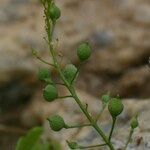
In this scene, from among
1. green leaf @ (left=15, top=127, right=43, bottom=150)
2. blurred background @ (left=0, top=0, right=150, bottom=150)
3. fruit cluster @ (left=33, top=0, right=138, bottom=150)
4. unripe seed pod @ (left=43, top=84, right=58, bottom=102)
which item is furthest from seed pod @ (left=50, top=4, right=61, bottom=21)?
blurred background @ (left=0, top=0, right=150, bottom=150)

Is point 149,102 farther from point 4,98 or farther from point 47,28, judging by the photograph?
point 4,98

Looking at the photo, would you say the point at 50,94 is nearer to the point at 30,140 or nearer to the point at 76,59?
the point at 30,140

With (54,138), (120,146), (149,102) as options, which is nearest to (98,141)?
(120,146)

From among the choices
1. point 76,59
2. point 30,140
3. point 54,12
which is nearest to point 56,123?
point 54,12

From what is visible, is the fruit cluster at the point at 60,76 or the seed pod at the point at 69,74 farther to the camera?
the seed pod at the point at 69,74

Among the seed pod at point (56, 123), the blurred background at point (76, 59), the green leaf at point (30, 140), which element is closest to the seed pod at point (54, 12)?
the seed pod at point (56, 123)

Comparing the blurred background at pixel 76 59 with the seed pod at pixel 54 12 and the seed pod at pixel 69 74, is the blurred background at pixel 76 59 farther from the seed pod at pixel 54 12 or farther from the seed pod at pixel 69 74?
the seed pod at pixel 54 12

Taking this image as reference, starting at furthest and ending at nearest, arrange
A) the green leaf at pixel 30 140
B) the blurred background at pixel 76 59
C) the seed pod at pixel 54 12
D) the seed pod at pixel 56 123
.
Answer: the blurred background at pixel 76 59, the green leaf at pixel 30 140, the seed pod at pixel 56 123, the seed pod at pixel 54 12
